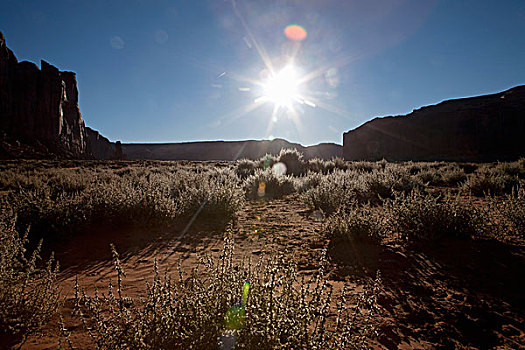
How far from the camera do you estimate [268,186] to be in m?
11.1

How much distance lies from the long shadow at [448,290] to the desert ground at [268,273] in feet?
0.05

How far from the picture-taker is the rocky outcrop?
161 feet

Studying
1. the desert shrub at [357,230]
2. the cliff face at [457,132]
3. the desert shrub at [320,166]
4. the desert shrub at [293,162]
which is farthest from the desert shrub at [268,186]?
the cliff face at [457,132]

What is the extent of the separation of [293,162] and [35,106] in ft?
211

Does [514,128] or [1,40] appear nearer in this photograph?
[514,128]

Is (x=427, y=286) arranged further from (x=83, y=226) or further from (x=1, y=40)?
(x=1, y=40)

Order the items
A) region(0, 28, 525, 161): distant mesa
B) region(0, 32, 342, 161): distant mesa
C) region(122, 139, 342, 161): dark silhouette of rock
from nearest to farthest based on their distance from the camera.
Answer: region(0, 28, 525, 161): distant mesa → region(0, 32, 342, 161): distant mesa → region(122, 139, 342, 161): dark silhouette of rock

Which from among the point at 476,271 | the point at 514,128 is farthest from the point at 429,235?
the point at 514,128

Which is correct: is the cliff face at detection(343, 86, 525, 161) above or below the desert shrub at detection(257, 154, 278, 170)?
above

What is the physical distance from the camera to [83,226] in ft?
15.6

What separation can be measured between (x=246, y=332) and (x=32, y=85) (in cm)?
7601

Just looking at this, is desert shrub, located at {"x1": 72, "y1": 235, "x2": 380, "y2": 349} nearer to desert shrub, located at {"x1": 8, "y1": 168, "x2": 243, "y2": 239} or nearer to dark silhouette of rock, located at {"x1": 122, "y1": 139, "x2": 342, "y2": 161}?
desert shrub, located at {"x1": 8, "y1": 168, "x2": 243, "y2": 239}

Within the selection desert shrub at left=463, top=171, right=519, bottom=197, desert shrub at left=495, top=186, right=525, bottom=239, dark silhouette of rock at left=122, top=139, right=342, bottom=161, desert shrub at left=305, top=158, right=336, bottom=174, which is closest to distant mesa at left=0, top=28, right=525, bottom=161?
dark silhouette of rock at left=122, top=139, right=342, bottom=161

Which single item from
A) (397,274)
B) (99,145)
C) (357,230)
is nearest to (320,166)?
(357,230)
